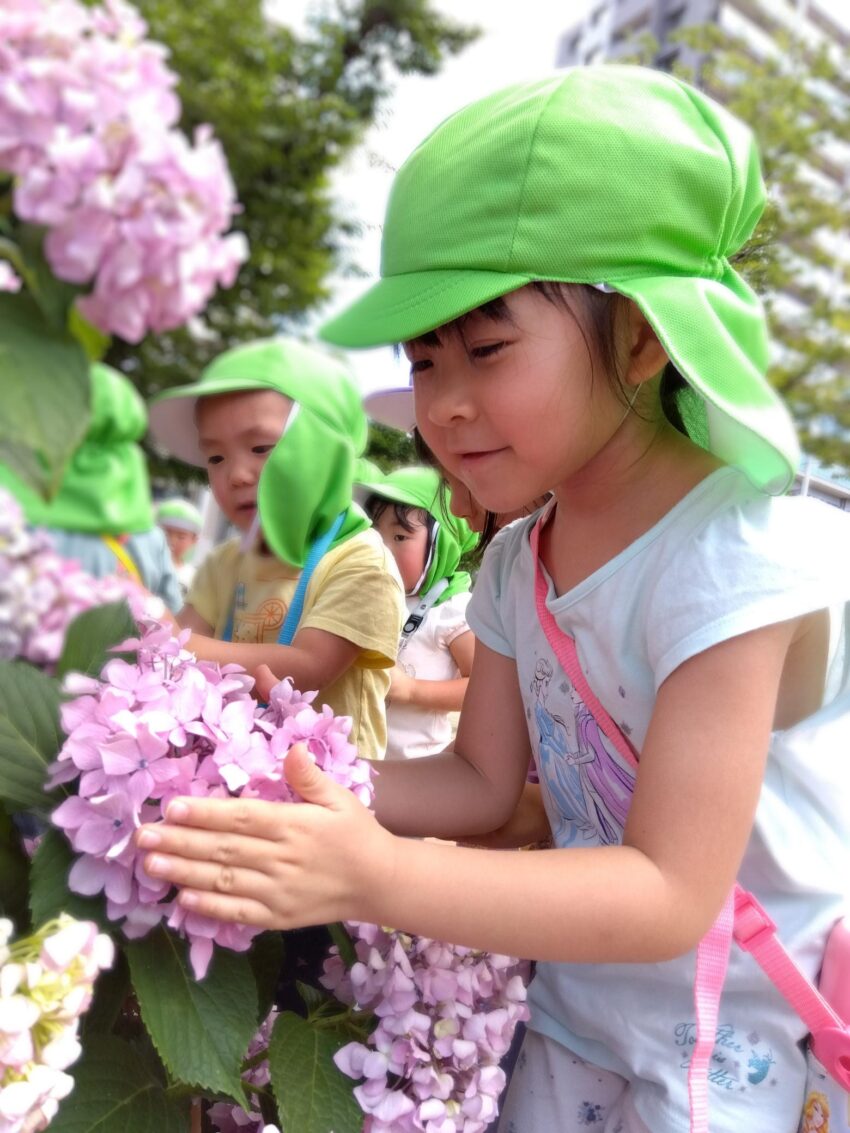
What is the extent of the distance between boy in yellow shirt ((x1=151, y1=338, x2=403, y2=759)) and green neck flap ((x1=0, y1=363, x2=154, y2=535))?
4.6 inches

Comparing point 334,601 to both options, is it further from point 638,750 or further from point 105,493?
point 105,493

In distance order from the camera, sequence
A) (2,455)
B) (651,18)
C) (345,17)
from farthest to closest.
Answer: (651,18)
(345,17)
(2,455)

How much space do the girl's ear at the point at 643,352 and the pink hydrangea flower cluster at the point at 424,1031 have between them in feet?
1.64

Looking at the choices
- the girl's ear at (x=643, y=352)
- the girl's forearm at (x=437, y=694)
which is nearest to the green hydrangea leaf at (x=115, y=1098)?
the girl's ear at (x=643, y=352)

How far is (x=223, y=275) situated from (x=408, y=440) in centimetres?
85

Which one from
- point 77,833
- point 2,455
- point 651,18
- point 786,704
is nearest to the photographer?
point 2,455

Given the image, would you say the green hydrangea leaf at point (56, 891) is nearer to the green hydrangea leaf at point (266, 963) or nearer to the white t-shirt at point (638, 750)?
the green hydrangea leaf at point (266, 963)

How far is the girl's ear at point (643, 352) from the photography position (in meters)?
0.82

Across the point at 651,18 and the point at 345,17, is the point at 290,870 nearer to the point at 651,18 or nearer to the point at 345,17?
the point at 345,17

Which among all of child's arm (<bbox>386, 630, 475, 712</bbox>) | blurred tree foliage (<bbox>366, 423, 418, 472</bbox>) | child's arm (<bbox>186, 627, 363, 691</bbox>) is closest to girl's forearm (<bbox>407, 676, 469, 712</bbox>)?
child's arm (<bbox>386, 630, 475, 712</bbox>)

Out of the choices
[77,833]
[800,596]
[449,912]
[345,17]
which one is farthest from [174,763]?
[345,17]

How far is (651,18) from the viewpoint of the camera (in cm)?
1548

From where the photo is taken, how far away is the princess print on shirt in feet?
2.95

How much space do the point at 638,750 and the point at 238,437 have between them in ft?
1.58
